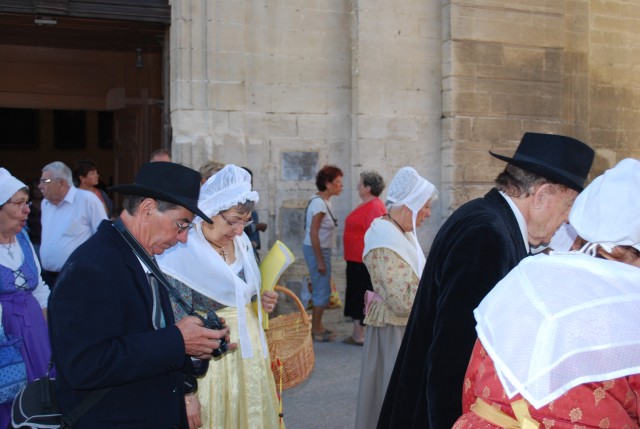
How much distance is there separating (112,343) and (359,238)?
501 cm

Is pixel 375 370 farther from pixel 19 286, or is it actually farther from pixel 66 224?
pixel 66 224

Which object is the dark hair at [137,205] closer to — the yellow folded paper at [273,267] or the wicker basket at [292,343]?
the yellow folded paper at [273,267]

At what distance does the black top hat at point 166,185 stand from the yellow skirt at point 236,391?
1.06m

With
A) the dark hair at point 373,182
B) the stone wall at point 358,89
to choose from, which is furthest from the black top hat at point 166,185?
the stone wall at point 358,89

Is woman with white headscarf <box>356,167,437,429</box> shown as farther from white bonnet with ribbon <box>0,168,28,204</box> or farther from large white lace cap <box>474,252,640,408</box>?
large white lace cap <box>474,252,640,408</box>

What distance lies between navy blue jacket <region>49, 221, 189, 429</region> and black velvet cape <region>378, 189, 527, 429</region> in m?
0.84

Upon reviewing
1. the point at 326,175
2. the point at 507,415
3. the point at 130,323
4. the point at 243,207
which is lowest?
the point at 507,415

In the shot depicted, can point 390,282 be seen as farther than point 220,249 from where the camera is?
Yes

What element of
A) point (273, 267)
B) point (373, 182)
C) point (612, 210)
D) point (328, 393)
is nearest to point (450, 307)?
point (612, 210)

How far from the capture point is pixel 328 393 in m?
6.20

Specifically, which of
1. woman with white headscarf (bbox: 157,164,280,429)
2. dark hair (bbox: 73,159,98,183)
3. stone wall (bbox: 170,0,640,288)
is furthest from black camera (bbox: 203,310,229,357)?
dark hair (bbox: 73,159,98,183)

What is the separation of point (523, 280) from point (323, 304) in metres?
5.97

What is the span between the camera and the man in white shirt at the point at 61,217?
6.86 m

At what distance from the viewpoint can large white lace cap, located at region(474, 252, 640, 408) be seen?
5.74ft
